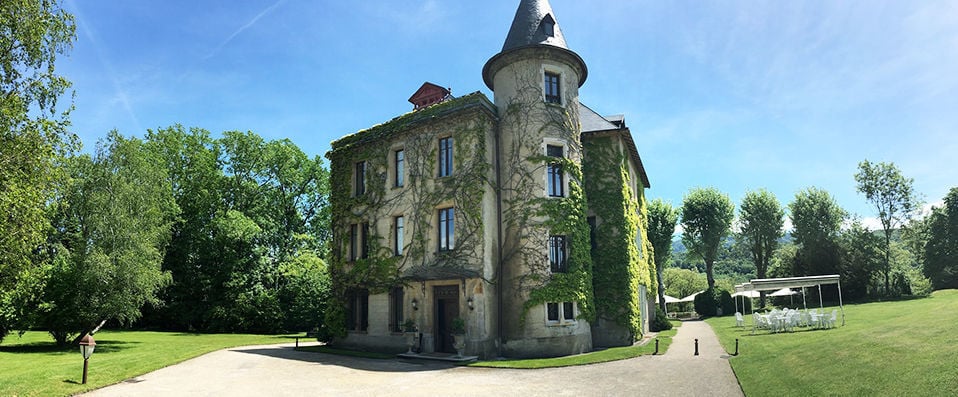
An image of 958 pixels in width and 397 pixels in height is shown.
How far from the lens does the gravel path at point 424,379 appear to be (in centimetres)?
1362

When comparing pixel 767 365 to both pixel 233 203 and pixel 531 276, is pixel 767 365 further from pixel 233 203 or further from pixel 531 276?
pixel 233 203

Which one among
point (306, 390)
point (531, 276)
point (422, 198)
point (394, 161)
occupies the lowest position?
point (306, 390)

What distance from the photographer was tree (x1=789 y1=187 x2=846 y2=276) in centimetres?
4766

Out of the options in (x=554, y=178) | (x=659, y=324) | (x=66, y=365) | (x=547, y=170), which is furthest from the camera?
(x=659, y=324)

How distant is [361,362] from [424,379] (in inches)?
206

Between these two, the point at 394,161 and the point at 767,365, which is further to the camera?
the point at 394,161

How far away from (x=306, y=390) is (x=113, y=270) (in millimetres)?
18765

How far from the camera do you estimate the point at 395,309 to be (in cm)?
2405

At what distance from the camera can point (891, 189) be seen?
51.6 meters

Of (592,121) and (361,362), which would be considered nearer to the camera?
(361,362)

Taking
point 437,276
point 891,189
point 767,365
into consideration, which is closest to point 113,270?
point 437,276

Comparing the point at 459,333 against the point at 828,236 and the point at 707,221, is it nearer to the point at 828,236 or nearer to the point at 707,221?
the point at 707,221

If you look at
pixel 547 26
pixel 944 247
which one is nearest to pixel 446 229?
pixel 547 26

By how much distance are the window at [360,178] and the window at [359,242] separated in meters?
1.90
